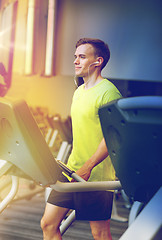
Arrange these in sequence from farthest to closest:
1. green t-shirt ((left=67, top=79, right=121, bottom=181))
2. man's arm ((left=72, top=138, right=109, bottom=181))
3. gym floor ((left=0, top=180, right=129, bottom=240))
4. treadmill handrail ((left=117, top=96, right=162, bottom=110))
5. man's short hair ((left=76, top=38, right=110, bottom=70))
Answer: gym floor ((left=0, top=180, right=129, bottom=240))
man's short hair ((left=76, top=38, right=110, bottom=70))
green t-shirt ((left=67, top=79, right=121, bottom=181))
man's arm ((left=72, top=138, right=109, bottom=181))
treadmill handrail ((left=117, top=96, right=162, bottom=110))

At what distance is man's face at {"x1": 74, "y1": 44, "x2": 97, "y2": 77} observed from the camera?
203cm

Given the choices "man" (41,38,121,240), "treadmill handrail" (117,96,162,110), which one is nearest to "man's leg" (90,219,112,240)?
"man" (41,38,121,240)

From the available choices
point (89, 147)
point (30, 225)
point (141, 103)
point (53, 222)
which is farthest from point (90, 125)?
point (30, 225)

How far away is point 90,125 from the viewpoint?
1.97 m

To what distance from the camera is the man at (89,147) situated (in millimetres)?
1974

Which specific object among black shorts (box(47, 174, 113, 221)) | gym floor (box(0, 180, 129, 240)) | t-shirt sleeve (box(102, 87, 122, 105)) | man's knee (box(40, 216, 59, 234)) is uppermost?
t-shirt sleeve (box(102, 87, 122, 105))

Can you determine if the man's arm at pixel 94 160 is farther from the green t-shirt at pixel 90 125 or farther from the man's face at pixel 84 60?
the man's face at pixel 84 60

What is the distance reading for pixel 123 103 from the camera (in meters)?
1.10

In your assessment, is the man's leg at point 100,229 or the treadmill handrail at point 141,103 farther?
the man's leg at point 100,229

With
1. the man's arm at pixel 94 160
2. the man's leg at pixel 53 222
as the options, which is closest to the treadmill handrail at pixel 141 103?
the man's arm at pixel 94 160

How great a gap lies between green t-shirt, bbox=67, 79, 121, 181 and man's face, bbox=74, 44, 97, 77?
0.35 ft

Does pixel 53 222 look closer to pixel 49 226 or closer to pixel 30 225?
pixel 49 226

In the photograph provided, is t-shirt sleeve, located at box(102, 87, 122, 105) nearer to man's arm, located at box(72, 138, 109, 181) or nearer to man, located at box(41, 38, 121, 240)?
man, located at box(41, 38, 121, 240)

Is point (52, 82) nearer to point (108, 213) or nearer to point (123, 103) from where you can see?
point (108, 213)
